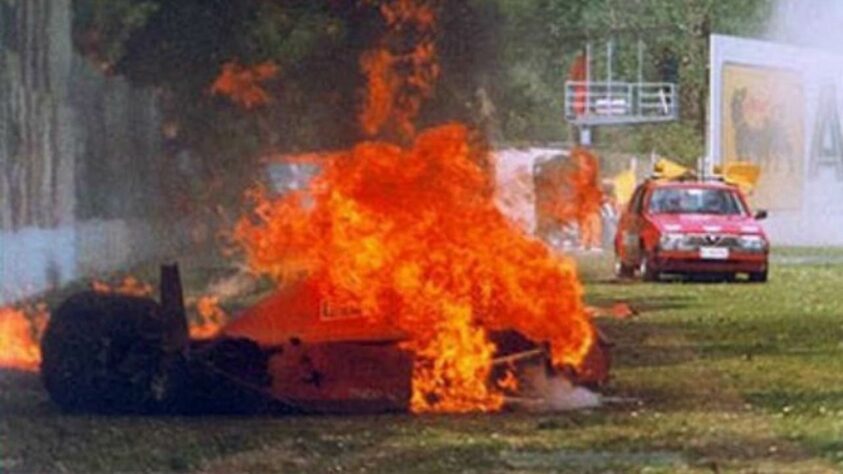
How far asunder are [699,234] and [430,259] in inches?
33.4

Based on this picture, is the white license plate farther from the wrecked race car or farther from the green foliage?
the green foliage

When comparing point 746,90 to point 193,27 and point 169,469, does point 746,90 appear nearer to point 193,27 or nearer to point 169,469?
point 193,27

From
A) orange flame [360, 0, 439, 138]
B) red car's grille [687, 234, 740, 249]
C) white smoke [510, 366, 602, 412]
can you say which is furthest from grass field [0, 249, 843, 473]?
orange flame [360, 0, 439, 138]

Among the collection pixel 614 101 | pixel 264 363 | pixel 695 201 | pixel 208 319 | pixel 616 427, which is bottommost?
pixel 616 427

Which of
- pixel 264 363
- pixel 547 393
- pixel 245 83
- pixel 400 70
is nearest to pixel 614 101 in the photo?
pixel 400 70

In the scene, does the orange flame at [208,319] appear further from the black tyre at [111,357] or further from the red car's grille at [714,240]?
the red car's grille at [714,240]

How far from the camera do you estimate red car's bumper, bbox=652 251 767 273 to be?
6582mm

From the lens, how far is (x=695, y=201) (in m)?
6.59

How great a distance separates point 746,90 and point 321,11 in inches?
52.5

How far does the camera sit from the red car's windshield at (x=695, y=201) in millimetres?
6535

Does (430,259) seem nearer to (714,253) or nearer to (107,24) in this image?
(714,253)

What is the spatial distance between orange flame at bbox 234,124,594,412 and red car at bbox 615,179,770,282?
295 mm

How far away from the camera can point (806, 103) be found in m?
6.64

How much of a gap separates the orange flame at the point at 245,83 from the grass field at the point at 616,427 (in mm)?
985
